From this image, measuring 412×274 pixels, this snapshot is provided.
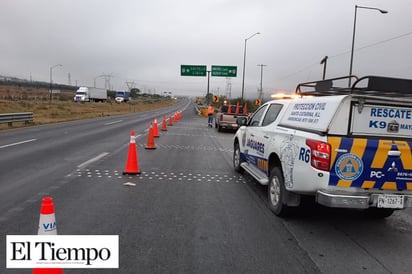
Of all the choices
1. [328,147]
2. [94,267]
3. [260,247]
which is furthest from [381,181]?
[94,267]

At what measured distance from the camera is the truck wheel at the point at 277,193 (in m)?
5.21

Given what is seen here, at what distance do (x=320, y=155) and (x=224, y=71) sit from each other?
130ft

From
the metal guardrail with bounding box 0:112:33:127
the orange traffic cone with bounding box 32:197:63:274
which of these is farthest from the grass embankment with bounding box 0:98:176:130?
the orange traffic cone with bounding box 32:197:63:274

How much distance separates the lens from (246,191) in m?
6.98

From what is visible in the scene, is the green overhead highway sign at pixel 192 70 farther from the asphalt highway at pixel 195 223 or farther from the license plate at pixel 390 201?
the license plate at pixel 390 201

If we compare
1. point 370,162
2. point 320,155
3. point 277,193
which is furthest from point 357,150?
point 277,193

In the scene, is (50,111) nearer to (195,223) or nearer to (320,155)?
(195,223)

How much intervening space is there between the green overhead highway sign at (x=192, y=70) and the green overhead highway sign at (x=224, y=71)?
4.72 feet

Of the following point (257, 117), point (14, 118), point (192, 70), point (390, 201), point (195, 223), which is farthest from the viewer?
point (192, 70)

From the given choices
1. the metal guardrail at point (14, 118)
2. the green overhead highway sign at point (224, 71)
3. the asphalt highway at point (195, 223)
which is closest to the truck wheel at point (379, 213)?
the asphalt highway at point (195, 223)

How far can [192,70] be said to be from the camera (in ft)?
143

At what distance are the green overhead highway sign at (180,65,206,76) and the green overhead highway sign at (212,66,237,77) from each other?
144cm

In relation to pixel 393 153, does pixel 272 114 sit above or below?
above

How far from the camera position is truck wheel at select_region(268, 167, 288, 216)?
521 cm
